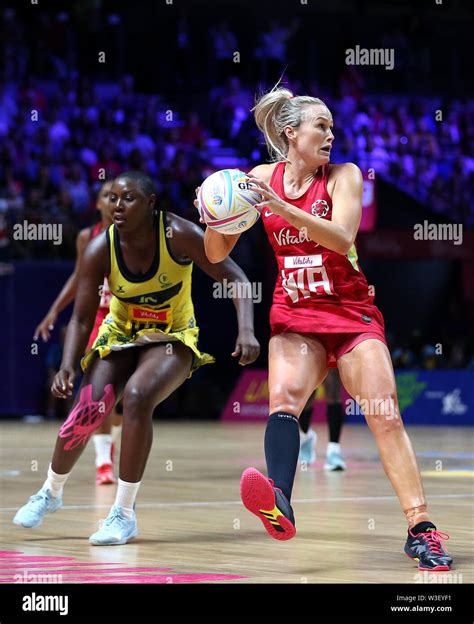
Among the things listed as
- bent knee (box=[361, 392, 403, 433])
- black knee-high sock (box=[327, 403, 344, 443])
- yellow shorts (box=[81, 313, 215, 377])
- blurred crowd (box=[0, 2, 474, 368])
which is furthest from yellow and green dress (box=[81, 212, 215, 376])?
blurred crowd (box=[0, 2, 474, 368])

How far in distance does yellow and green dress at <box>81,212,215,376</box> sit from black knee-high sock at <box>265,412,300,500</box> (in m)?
1.52

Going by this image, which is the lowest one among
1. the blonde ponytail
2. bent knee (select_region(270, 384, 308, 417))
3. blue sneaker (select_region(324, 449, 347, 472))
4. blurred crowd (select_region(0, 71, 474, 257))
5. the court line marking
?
blue sneaker (select_region(324, 449, 347, 472))

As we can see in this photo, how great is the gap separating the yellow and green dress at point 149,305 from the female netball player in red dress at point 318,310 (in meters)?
1.02

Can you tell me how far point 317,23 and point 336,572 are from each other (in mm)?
25056

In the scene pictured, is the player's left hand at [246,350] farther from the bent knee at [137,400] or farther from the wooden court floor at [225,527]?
the wooden court floor at [225,527]

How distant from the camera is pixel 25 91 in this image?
2500 cm

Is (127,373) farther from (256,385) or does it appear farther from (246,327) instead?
(256,385)

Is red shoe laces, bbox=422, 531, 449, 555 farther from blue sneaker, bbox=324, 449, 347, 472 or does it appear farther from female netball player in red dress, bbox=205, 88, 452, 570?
blue sneaker, bbox=324, 449, 347, 472

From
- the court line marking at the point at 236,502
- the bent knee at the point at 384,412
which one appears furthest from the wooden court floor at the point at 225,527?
the bent knee at the point at 384,412

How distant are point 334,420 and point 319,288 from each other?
19.9ft

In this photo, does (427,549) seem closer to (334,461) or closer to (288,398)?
(288,398)

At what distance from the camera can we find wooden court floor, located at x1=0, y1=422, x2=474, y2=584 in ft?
19.3

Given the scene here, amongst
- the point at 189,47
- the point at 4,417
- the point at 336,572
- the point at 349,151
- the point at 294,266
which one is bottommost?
the point at 4,417
